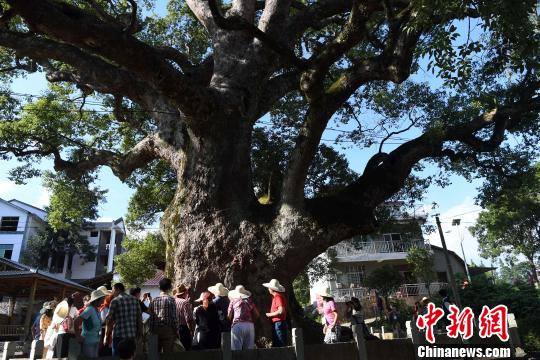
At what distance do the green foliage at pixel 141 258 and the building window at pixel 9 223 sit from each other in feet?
91.5

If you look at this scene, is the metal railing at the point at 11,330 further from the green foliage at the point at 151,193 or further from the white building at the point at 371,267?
the white building at the point at 371,267

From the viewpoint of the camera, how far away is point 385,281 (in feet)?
72.5

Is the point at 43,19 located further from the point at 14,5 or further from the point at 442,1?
the point at 442,1

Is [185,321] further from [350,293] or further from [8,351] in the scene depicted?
[350,293]

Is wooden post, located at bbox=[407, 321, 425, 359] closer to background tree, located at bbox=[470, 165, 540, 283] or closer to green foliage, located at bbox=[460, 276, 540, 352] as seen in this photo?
green foliage, located at bbox=[460, 276, 540, 352]

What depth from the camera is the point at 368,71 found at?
821 cm

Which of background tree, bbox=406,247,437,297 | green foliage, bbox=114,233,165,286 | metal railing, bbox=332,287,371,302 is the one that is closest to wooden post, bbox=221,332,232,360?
green foliage, bbox=114,233,165,286

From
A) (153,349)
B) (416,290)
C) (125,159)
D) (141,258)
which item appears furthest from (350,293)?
(153,349)

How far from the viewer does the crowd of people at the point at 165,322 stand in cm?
591

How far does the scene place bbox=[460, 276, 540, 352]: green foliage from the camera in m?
12.1

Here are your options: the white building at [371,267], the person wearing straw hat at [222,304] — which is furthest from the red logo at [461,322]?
the white building at [371,267]

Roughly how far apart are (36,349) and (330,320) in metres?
4.57

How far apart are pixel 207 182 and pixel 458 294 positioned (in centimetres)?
1490

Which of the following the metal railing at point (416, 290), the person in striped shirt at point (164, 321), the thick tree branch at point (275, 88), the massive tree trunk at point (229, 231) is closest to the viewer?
the person in striped shirt at point (164, 321)
